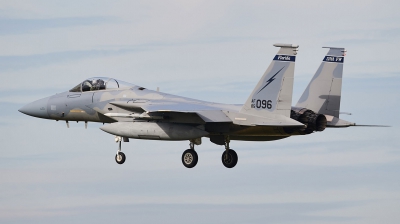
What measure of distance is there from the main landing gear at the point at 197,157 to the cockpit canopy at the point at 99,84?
336 centimetres

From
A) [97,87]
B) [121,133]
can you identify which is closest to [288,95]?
[121,133]

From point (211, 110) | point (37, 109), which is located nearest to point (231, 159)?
point (211, 110)

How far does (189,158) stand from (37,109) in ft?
21.5

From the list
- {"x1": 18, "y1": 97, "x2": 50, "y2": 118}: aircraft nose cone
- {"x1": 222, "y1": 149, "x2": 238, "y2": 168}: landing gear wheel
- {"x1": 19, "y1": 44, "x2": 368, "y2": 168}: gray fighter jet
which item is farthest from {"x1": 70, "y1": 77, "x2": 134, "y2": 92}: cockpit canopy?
{"x1": 222, "y1": 149, "x2": 238, "y2": 168}: landing gear wheel

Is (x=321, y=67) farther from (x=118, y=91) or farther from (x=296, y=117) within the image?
(x=118, y=91)

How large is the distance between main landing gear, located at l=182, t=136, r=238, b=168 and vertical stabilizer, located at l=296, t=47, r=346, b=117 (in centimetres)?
290

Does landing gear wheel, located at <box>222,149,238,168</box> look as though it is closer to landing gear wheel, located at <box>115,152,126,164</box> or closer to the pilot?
landing gear wheel, located at <box>115,152,126,164</box>

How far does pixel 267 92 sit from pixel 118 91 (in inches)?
248

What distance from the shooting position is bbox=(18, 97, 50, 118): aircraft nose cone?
3281cm

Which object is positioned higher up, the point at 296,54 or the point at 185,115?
the point at 296,54

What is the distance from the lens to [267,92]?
2781cm

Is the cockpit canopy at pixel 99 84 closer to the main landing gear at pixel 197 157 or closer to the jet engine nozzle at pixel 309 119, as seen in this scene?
the main landing gear at pixel 197 157

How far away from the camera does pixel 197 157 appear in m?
30.3

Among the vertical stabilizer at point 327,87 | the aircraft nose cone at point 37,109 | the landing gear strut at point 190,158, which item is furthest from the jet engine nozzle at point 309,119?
the aircraft nose cone at point 37,109
